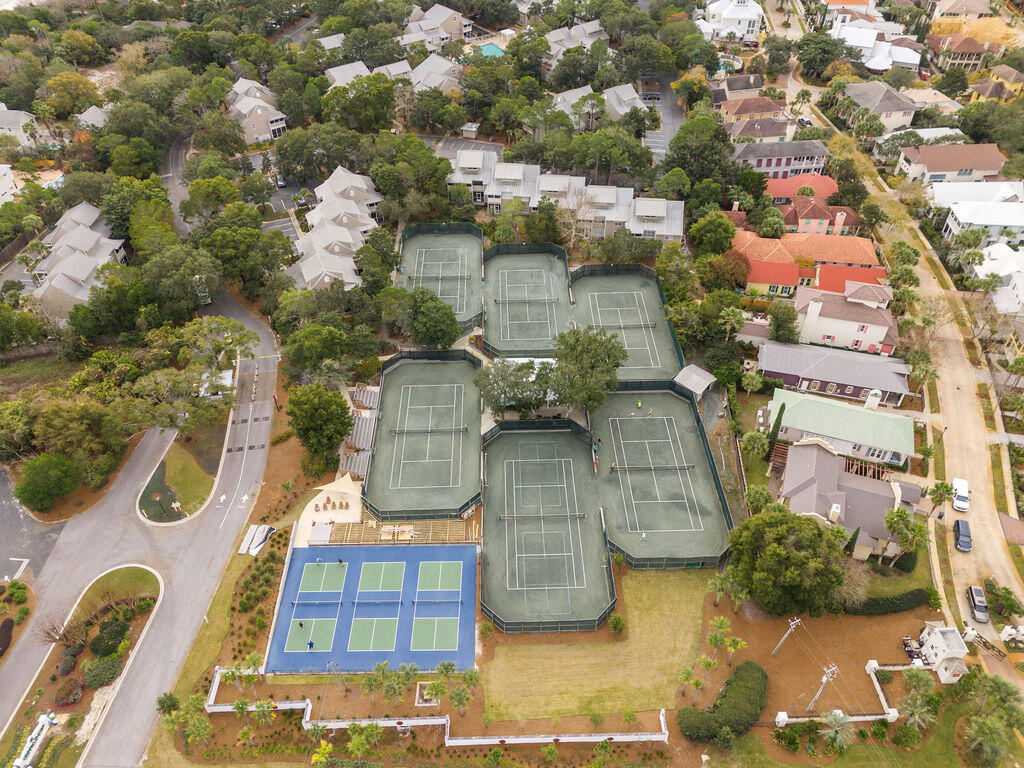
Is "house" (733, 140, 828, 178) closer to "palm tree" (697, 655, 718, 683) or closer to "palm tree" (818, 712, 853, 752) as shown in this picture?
"palm tree" (697, 655, 718, 683)

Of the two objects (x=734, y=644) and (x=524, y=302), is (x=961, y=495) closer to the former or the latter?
(x=734, y=644)

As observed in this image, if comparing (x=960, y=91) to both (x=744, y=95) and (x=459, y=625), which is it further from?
(x=459, y=625)

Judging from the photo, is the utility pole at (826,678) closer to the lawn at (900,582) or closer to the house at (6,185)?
the lawn at (900,582)

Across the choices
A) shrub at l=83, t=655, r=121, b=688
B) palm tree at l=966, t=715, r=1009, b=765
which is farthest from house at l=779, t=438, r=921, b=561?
shrub at l=83, t=655, r=121, b=688

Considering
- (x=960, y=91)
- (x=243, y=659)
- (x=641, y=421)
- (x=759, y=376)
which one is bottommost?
(x=243, y=659)

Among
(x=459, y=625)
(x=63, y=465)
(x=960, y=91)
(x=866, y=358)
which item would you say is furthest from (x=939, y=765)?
(x=960, y=91)

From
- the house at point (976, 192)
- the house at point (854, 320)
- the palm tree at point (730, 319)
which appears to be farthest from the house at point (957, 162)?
the palm tree at point (730, 319)

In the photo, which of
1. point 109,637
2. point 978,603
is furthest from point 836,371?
point 109,637
